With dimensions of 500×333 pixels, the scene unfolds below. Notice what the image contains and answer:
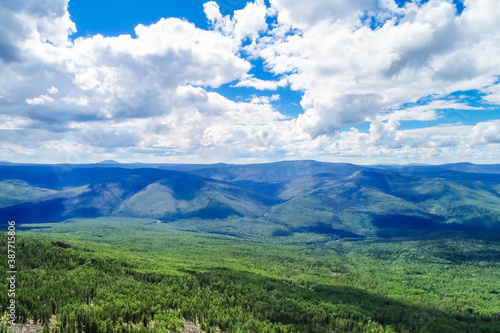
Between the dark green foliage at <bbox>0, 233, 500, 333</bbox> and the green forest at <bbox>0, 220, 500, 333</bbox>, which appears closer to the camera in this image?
the green forest at <bbox>0, 220, 500, 333</bbox>

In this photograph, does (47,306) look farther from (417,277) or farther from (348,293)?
(417,277)

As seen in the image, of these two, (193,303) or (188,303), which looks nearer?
(188,303)

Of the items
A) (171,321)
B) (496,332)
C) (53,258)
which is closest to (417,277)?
(496,332)

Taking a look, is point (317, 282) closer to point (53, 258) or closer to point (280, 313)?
point (280, 313)

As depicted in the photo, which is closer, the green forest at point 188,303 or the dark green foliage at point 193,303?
the green forest at point 188,303

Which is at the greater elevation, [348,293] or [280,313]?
[280,313]

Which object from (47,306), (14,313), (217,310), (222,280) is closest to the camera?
(14,313)

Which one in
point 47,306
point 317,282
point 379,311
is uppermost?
point 47,306

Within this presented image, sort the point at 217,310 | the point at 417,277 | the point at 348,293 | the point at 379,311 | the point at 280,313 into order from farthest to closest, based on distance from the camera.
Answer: the point at 417,277 → the point at 348,293 → the point at 379,311 → the point at 280,313 → the point at 217,310

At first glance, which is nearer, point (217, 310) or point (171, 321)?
point (171, 321)
